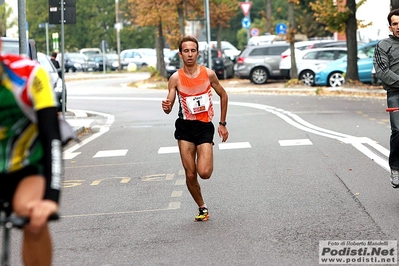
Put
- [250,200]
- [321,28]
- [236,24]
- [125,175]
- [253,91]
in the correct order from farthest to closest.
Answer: [236,24] < [321,28] < [253,91] < [125,175] < [250,200]

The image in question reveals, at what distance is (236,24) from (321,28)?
40.6 m

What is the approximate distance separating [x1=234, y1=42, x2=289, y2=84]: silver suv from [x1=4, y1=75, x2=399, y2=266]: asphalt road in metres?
20.1

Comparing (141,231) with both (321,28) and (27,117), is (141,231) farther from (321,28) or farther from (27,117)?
(321,28)

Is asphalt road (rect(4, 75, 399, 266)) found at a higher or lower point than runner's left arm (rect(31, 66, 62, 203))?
lower

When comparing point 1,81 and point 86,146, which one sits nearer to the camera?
point 1,81

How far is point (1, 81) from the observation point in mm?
4039

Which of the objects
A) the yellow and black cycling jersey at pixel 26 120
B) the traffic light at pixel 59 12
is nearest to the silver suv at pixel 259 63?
the traffic light at pixel 59 12

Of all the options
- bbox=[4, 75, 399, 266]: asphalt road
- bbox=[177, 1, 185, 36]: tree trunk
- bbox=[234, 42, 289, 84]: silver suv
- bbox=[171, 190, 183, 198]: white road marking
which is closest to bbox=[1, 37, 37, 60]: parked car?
bbox=[4, 75, 399, 266]: asphalt road

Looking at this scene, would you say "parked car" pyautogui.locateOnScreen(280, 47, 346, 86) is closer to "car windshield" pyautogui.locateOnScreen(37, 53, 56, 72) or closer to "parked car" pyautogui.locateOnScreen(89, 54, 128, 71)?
"car windshield" pyautogui.locateOnScreen(37, 53, 56, 72)

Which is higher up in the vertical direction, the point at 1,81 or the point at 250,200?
the point at 1,81

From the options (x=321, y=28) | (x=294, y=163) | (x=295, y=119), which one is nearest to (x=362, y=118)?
(x=295, y=119)

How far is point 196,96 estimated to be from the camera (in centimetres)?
878

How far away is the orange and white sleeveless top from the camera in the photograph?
28.8 ft

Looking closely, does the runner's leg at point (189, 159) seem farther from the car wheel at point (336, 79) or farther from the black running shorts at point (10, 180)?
the car wheel at point (336, 79)
